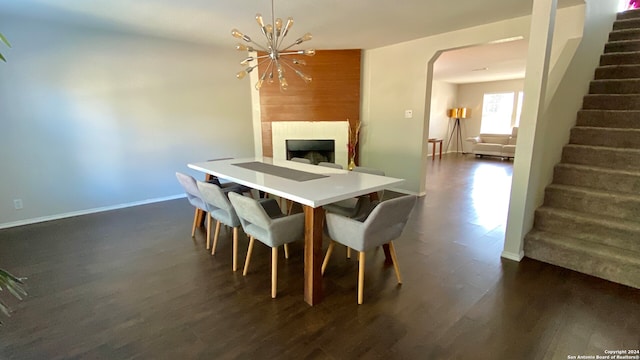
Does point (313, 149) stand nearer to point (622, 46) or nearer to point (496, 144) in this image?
point (622, 46)

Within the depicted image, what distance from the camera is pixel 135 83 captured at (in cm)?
429

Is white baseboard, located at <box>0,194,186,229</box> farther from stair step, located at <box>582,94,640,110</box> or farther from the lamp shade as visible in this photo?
the lamp shade

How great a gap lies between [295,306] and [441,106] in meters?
9.63

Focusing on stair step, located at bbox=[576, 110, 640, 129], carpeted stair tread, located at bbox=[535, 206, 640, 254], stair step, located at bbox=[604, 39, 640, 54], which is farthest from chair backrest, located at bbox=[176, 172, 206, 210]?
stair step, located at bbox=[604, 39, 640, 54]

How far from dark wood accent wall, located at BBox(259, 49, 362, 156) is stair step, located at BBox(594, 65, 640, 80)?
3.14 metres

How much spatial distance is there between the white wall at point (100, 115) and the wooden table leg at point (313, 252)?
3546 mm

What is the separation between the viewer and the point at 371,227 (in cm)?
200

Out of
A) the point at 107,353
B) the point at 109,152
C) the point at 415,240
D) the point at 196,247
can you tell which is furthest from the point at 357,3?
the point at 109,152

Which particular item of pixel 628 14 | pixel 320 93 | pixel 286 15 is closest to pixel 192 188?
pixel 286 15

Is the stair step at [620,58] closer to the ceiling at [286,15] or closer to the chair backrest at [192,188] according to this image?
the ceiling at [286,15]

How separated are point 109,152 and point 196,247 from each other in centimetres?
229

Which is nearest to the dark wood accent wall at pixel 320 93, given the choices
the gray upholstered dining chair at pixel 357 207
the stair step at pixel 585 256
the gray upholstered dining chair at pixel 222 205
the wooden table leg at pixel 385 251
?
the gray upholstered dining chair at pixel 357 207

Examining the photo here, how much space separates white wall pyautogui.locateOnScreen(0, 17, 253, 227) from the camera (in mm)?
3598

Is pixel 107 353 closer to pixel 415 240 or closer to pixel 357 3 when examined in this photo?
pixel 415 240
